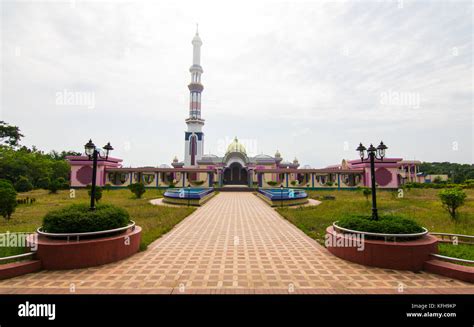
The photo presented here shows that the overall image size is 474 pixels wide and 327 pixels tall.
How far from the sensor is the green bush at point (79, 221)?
5.31 m

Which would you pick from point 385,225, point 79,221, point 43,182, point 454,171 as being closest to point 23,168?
point 43,182

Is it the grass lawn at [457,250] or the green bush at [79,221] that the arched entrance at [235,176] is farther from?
the green bush at [79,221]

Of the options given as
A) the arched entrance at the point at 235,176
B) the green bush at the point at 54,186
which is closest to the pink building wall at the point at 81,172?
the green bush at the point at 54,186

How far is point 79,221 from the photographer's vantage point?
535cm

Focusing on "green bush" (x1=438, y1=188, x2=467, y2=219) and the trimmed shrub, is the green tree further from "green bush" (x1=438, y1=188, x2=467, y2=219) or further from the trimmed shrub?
"green bush" (x1=438, y1=188, x2=467, y2=219)

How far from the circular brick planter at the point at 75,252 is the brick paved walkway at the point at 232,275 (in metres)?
0.16

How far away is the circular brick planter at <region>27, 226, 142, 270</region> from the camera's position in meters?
5.05

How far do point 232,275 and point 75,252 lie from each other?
11.3 ft

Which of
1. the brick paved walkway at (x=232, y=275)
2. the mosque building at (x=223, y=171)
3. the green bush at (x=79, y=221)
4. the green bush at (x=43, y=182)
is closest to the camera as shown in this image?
the brick paved walkway at (x=232, y=275)

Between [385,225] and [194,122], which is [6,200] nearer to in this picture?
[385,225]

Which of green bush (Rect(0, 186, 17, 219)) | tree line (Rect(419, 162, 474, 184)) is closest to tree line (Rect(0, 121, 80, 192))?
green bush (Rect(0, 186, 17, 219))

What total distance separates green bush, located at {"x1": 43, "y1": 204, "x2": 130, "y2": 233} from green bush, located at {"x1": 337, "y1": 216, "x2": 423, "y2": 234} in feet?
19.6
